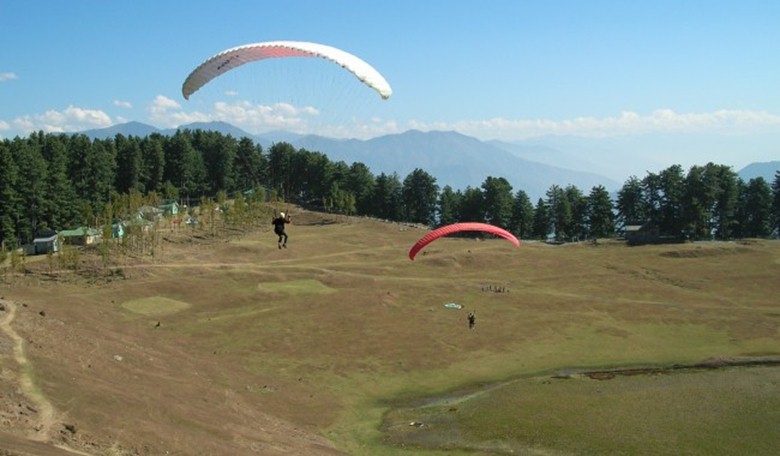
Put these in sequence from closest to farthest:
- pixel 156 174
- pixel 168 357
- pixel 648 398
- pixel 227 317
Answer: pixel 648 398
pixel 168 357
pixel 227 317
pixel 156 174

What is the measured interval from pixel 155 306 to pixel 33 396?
3331 cm

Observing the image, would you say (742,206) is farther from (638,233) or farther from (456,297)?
(456,297)

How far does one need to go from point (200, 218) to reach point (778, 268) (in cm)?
8341

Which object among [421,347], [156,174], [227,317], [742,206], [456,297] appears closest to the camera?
[421,347]

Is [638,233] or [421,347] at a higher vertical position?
[638,233]

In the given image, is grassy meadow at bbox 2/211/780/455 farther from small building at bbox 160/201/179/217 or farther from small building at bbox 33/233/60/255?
small building at bbox 160/201/179/217

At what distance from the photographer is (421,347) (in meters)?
51.3

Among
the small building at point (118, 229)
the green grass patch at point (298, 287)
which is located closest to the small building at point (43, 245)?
the small building at point (118, 229)

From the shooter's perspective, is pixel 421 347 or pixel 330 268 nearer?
pixel 421 347

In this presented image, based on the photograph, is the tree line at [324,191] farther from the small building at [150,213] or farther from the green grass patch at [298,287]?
the green grass patch at [298,287]

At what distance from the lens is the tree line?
93.2m

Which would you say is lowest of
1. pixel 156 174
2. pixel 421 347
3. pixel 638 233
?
pixel 421 347

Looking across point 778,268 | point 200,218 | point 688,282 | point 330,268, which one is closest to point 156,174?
point 200,218

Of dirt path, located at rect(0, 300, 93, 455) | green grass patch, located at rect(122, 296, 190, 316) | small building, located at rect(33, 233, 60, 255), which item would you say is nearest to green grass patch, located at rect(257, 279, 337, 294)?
green grass patch, located at rect(122, 296, 190, 316)
